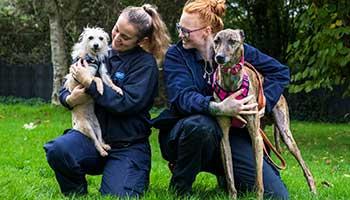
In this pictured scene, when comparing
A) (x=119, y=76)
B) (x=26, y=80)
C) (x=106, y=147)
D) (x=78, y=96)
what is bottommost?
(x=26, y=80)

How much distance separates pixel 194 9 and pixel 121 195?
5.01 feet

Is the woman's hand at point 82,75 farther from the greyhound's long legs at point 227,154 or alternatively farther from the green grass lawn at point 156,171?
the greyhound's long legs at point 227,154

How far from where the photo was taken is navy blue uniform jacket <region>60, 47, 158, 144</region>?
4977 millimetres

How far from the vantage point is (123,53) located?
17.3 ft

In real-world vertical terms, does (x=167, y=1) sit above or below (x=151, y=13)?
below

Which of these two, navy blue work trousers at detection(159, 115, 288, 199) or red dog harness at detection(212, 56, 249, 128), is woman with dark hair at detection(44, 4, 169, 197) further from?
red dog harness at detection(212, 56, 249, 128)

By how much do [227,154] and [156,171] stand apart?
6.30 ft

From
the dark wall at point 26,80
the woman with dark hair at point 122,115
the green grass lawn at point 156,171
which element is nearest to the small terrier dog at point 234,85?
the green grass lawn at point 156,171

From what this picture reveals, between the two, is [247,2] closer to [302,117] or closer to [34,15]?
[302,117]

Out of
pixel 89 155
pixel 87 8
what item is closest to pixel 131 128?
pixel 89 155

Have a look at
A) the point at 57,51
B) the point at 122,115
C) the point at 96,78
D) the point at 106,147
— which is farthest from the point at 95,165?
the point at 57,51

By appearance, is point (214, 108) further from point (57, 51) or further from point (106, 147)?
point (57, 51)

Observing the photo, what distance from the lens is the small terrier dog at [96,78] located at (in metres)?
5.12

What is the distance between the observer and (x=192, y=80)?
4953 millimetres
